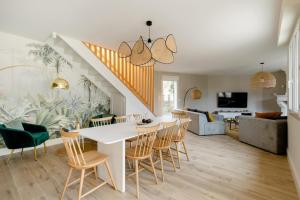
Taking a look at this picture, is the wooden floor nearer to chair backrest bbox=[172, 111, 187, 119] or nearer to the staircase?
chair backrest bbox=[172, 111, 187, 119]

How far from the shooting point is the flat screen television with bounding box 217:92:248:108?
845 cm

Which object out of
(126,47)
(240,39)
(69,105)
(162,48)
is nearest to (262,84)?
(240,39)

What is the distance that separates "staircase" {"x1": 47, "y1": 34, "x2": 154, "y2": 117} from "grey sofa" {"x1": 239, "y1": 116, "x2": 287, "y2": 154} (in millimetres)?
2667

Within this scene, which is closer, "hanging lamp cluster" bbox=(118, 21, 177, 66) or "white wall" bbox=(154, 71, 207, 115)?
"hanging lamp cluster" bbox=(118, 21, 177, 66)

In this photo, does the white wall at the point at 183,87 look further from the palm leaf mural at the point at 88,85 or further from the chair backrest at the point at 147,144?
the chair backrest at the point at 147,144

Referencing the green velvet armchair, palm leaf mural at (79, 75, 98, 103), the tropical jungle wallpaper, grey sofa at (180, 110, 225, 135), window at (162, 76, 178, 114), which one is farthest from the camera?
window at (162, 76, 178, 114)

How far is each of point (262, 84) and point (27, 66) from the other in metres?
5.77

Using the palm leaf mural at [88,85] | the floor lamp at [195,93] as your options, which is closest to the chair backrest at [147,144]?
the palm leaf mural at [88,85]

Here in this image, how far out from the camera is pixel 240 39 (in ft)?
11.2

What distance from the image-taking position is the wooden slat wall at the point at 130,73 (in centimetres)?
398

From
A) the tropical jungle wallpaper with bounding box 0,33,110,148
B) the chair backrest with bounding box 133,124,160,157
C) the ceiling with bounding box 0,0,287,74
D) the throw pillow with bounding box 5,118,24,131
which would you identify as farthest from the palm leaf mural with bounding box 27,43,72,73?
the chair backrest with bounding box 133,124,160,157

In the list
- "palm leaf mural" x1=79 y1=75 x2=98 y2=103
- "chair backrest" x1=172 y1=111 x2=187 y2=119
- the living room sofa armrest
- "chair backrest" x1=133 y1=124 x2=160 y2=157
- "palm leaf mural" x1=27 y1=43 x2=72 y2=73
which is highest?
"palm leaf mural" x1=27 y1=43 x2=72 y2=73

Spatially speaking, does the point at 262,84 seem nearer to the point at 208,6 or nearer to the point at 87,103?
the point at 208,6

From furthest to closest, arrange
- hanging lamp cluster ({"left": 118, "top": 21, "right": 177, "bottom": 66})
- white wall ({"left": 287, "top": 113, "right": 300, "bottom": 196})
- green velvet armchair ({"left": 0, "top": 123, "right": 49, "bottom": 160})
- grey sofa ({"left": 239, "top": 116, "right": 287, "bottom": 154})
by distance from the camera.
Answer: grey sofa ({"left": 239, "top": 116, "right": 287, "bottom": 154}) → green velvet armchair ({"left": 0, "top": 123, "right": 49, "bottom": 160}) → hanging lamp cluster ({"left": 118, "top": 21, "right": 177, "bottom": 66}) → white wall ({"left": 287, "top": 113, "right": 300, "bottom": 196})
